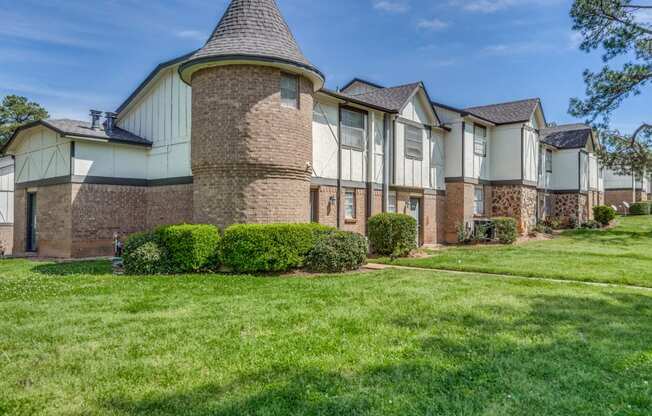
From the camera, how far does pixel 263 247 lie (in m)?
11.1

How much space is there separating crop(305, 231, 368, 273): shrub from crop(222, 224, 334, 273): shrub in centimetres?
36

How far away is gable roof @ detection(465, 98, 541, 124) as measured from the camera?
76.1 feet

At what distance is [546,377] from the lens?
447cm

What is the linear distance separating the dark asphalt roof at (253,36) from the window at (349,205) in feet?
17.5

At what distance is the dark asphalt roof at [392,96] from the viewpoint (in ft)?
60.4

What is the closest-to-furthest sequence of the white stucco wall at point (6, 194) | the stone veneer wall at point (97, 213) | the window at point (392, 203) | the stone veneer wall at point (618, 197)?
the stone veneer wall at point (97, 213) → the window at point (392, 203) → the white stucco wall at point (6, 194) → the stone veneer wall at point (618, 197)

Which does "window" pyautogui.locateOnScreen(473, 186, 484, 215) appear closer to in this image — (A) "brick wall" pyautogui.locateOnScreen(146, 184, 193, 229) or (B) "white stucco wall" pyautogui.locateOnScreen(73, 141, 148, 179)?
(A) "brick wall" pyautogui.locateOnScreen(146, 184, 193, 229)

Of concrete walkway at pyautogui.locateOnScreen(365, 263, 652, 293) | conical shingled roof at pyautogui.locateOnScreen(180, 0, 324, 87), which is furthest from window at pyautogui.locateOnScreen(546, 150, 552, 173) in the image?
conical shingled roof at pyautogui.locateOnScreen(180, 0, 324, 87)

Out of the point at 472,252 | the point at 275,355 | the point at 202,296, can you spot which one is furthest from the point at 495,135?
the point at 275,355

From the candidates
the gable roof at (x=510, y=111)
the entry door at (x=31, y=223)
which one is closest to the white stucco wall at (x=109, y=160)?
the entry door at (x=31, y=223)

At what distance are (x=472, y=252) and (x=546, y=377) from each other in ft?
40.5

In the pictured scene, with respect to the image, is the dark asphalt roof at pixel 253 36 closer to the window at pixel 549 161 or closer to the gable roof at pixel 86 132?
the gable roof at pixel 86 132

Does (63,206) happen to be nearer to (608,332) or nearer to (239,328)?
(239,328)

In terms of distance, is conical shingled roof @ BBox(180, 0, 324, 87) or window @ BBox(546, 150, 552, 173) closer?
conical shingled roof @ BBox(180, 0, 324, 87)
